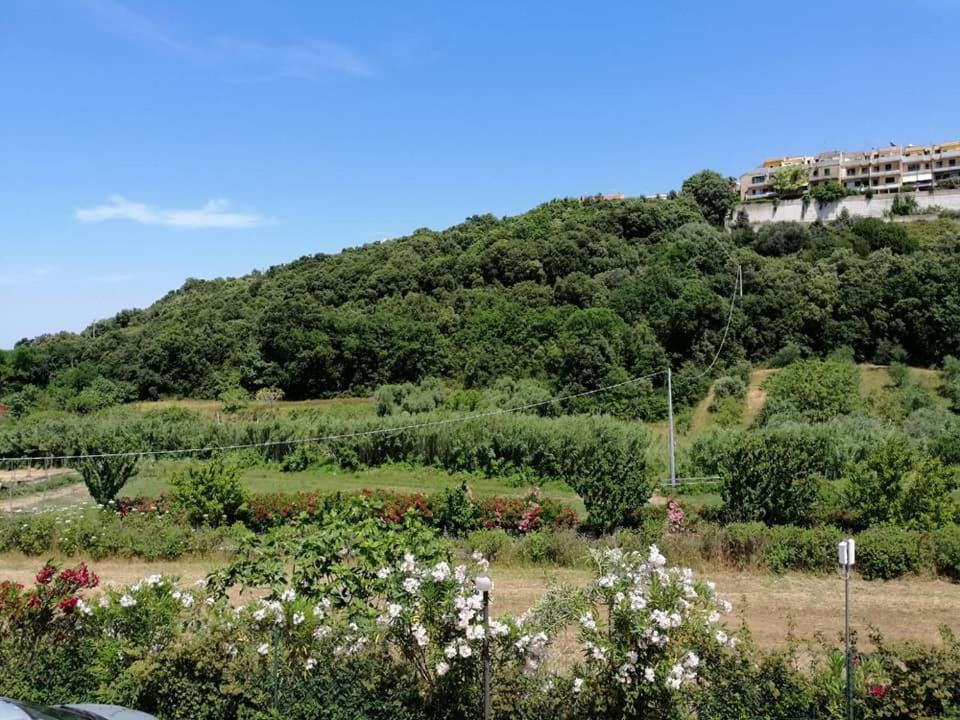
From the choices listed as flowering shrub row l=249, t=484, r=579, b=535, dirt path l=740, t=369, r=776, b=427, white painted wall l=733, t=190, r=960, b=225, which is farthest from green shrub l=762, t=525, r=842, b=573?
white painted wall l=733, t=190, r=960, b=225

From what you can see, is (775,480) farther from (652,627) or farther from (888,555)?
(652,627)

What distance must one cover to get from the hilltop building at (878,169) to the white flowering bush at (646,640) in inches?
2529

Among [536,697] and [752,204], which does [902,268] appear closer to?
[752,204]

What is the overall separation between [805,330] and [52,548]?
108 feet

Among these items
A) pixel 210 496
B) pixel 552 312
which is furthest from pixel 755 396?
pixel 210 496

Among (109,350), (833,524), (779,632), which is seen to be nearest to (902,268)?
(833,524)

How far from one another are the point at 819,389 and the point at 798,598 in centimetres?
1963

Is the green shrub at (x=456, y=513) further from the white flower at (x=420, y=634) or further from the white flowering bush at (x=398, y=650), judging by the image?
the white flower at (x=420, y=634)

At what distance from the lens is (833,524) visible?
12508mm

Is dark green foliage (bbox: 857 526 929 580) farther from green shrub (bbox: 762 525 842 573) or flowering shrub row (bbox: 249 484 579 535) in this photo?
flowering shrub row (bbox: 249 484 579 535)

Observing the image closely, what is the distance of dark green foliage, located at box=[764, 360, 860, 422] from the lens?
89.4 ft

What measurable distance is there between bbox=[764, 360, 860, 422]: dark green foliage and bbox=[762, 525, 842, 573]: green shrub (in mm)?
16736

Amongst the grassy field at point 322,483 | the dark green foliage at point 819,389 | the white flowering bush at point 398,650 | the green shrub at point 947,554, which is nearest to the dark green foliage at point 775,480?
the green shrub at point 947,554

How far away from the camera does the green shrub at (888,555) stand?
Result: 10.6m
